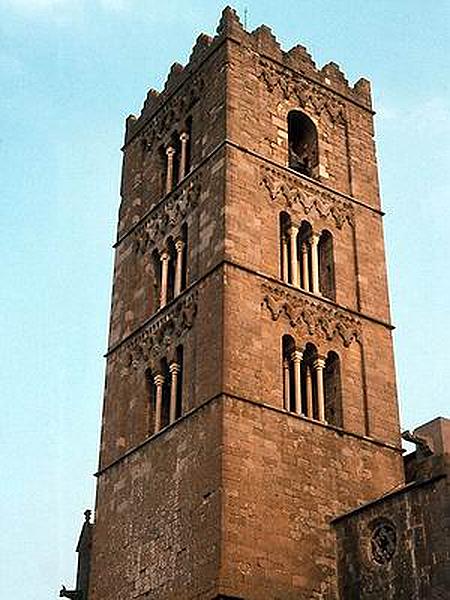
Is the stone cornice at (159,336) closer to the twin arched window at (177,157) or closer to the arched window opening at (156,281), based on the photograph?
the arched window opening at (156,281)

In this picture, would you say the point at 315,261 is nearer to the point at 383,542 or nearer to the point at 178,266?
the point at 178,266

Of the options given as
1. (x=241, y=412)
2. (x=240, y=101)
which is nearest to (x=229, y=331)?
(x=241, y=412)

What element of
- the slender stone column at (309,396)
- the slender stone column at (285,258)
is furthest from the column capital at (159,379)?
the slender stone column at (285,258)

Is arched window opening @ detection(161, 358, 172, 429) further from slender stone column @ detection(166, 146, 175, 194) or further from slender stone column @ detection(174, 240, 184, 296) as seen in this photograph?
slender stone column @ detection(166, 146, 175, 194)

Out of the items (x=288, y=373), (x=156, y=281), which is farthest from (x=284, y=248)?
(x=156, y=281)

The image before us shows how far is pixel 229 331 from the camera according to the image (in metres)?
22.5

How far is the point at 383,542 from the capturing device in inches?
806

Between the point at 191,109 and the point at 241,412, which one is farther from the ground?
the point at 191,109

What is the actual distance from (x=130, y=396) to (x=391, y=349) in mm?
6559

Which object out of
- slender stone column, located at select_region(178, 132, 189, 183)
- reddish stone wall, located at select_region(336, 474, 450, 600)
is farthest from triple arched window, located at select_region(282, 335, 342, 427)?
slender stone column, located at select_region(178, 132, 189, 183)

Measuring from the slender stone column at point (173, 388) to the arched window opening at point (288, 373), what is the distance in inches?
98.0

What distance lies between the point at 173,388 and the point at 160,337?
1.82 meters

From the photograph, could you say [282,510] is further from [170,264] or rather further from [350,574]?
[170,264]

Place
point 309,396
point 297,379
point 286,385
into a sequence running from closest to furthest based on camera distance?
point 286,385 → point 297,379 → point 309,396
